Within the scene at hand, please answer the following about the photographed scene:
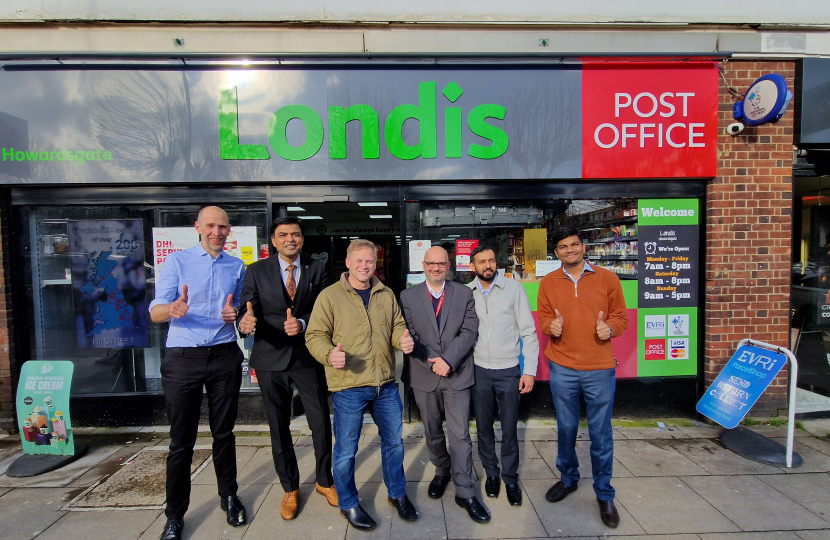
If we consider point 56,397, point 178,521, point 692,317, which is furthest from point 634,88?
point 56,397

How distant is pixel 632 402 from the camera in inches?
186

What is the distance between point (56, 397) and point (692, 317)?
6.61 m

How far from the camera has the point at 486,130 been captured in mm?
4449

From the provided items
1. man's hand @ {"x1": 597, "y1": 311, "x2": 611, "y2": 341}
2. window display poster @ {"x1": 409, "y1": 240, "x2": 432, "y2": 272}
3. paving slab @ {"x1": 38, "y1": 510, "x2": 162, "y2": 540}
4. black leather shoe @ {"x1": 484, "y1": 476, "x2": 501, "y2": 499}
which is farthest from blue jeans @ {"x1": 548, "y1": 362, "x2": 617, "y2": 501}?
paving slab @ {"x1": 38, "y1": 510, "x2": 162, "y2": 540}

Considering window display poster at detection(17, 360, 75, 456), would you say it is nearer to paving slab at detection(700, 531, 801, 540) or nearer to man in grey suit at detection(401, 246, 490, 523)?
man in grey suit at detection(401, 246, 490, 523)

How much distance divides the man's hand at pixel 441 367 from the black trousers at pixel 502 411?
36cm

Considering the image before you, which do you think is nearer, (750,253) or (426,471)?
(426,471)

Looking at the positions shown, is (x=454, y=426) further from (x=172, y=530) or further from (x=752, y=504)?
(x=752, y=504)

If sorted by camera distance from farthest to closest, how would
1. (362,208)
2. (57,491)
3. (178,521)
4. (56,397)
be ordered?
(362,208), (56,397), (57,491), (178,521)

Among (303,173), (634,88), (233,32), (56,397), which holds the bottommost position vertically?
(56,397)

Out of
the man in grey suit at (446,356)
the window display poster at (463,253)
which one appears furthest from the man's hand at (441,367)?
the window display poster at (463,253)

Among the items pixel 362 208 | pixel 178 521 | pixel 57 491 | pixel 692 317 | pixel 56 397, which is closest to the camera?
pixel 178 521

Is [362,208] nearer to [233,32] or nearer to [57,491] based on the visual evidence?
[233,32]

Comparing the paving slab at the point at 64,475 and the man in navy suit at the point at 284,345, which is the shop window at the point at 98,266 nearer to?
the paving slab at the point at 64,475
